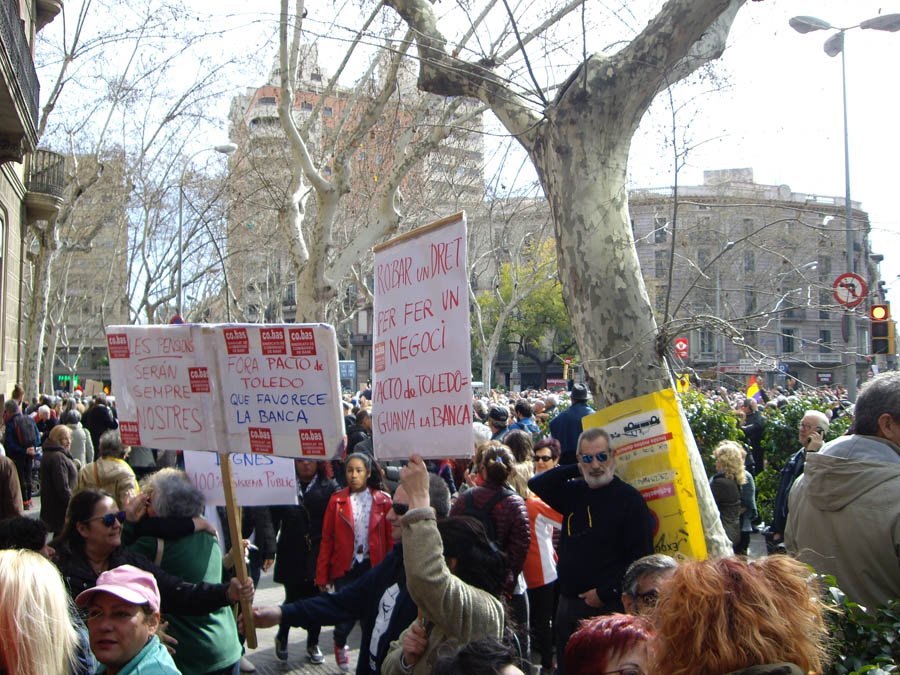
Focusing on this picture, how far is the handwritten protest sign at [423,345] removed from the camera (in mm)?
3520

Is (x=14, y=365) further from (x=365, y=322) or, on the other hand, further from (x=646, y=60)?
(x=365, y=322)

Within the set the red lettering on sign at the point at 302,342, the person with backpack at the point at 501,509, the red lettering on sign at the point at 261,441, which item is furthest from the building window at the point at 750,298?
the red lettering on sign at the point at 261,441

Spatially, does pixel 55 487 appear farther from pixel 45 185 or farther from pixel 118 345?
pixel 45 185

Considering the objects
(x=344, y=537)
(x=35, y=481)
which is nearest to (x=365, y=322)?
(x=35, y=481)

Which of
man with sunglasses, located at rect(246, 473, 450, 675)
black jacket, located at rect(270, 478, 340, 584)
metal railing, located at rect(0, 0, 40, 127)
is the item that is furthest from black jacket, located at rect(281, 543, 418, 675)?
metal railing, located at rect(0, 0, 40, 127)

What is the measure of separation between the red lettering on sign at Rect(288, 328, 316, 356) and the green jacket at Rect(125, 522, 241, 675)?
1025 mm

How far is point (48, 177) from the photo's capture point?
20.8 m

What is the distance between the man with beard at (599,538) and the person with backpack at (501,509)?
15.2 inches

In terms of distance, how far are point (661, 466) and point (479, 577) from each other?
1706 mm

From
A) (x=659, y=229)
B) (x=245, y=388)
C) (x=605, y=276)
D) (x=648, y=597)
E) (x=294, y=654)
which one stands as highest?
(x=659, y=229)

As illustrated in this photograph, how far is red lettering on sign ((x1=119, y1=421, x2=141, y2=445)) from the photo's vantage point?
4.75m

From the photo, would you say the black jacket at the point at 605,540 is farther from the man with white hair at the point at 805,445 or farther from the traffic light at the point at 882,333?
the traffic light at the point at 882,333

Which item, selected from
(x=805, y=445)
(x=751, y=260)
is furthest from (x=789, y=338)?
(x=751, y=260)

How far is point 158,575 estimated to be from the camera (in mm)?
3826
